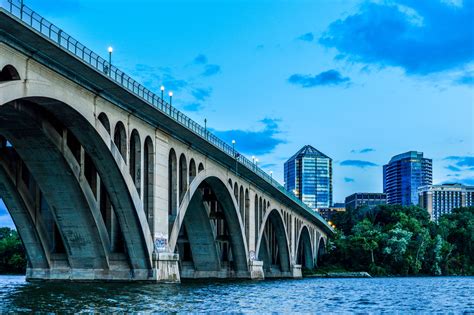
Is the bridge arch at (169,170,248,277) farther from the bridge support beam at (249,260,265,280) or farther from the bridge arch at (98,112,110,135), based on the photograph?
the bridge arch at (98,112,110,135)

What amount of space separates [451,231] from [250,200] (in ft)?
307

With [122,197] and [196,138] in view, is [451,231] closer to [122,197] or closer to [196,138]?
[196,138]

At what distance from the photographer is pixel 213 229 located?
8081 cm

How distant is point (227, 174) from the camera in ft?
254

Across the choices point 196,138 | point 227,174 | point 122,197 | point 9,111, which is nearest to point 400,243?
point 227,174

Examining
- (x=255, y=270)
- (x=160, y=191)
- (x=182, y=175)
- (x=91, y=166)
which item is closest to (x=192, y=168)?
(x=182, y=175)

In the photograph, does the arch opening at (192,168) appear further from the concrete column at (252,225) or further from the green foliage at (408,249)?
the green foliage at (408,249)

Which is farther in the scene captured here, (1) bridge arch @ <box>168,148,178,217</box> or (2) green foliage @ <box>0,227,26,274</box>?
(2) green foliage @ <box>0,227,26,274</box>

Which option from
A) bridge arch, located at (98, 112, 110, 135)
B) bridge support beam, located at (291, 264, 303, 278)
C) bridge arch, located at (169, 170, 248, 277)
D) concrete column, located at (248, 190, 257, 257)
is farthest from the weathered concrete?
bridge support beam, located at (291, 264, 303, 278)

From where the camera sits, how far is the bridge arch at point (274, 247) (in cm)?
11131

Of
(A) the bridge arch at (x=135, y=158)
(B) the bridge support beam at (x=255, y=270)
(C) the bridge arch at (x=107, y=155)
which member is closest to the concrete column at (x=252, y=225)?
(B) the bridge support beam at (x=255, y=270)

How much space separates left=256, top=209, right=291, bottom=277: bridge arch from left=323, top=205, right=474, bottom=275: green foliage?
32.0 meters

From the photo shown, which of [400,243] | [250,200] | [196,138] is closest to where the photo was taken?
[196,138]

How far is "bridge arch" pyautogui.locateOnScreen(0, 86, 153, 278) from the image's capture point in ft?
129
